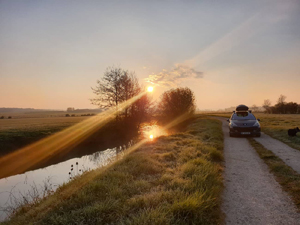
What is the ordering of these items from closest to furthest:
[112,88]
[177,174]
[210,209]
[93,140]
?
[210,209], [177,174], [93,140], [112,88]

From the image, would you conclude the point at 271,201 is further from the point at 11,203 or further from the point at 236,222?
the point at 11,203

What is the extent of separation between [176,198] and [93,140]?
733 inches

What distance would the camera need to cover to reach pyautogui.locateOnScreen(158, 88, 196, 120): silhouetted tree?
1444 inches

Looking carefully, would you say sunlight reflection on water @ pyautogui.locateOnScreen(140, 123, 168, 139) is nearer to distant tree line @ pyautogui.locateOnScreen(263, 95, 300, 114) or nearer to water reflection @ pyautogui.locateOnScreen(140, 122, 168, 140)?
water reflection @ pyautogui.locateOnScreen(140, 122, 168, 140)

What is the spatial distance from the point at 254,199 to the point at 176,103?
33.0 metres

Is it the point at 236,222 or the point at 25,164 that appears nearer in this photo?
the point at 236,222

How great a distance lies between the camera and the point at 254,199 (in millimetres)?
4289

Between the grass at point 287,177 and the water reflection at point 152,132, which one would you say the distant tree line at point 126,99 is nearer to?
the water reflection at point 152,132

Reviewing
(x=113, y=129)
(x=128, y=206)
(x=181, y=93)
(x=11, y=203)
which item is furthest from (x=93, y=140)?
(x=181, y=93)

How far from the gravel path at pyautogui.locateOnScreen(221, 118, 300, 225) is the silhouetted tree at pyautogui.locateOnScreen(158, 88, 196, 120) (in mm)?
29929

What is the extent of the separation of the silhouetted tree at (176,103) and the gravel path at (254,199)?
29.9 meters

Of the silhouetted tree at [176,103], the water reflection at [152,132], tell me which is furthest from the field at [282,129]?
the silhouetted tree at [176,103]

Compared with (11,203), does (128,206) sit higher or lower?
higher

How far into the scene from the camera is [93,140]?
68.0 ft
